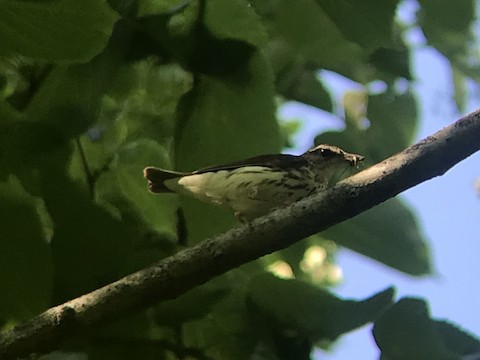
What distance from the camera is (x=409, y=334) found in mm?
395

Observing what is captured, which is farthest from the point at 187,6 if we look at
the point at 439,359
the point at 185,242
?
the point at 439,359

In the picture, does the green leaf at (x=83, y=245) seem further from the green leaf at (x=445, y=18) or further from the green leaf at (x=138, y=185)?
the green leaf at (x=445, y=18)

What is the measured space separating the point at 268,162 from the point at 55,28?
0.66ft

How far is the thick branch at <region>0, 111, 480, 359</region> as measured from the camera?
35 centimetres

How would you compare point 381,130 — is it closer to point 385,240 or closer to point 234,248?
point 385,240

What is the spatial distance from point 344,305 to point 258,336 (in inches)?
1.9

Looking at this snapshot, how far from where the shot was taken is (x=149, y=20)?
0.46 metres

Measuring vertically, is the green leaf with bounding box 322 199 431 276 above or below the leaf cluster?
below

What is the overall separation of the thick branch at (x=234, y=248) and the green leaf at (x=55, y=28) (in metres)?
0.12

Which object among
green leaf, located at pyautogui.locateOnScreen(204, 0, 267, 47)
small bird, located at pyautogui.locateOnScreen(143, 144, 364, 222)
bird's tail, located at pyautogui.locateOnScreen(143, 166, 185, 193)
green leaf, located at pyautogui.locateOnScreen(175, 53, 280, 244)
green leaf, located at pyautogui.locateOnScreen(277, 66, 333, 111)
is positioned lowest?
small bird, located at pyautogui.locateOnScreen(143, 144, 364, 222)

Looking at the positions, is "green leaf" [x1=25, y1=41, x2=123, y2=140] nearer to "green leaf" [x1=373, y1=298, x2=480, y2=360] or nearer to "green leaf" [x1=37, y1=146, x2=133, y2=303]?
"green leaf" [x1=37, y1=146, x2=133, y2=303]

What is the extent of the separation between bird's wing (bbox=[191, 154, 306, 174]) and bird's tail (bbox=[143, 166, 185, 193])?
0.9 inches

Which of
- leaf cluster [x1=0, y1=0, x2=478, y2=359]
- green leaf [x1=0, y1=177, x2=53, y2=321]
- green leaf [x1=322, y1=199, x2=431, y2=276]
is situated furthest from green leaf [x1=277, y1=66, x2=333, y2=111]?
green leaf [x1=0, y1=177, x2=53, y2=321]

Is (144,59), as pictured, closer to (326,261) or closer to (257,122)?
(257,122)
